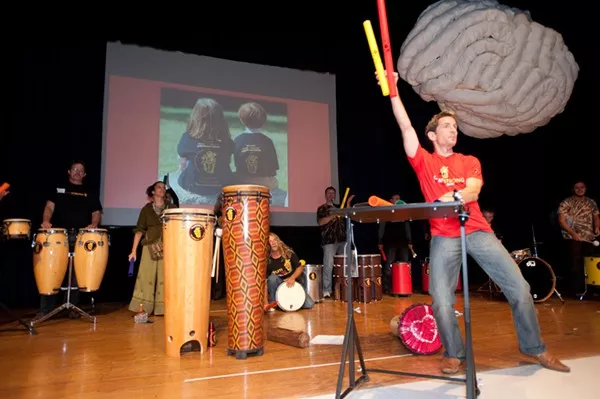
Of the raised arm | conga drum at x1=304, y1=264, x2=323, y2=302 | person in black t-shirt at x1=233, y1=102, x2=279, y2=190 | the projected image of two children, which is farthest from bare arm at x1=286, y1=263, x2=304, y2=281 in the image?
the raised arm

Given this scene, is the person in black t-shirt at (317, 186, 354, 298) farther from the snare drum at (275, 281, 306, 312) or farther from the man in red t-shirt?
the man in red t-shirt

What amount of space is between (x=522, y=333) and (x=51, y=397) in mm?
2696

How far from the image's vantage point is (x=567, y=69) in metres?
6.53

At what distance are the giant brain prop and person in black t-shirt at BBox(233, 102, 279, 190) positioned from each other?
250 centimetres

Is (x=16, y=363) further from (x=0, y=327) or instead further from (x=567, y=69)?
(x=567, y=69)

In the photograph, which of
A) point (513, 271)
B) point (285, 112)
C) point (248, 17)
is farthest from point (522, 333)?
point (248, 17)

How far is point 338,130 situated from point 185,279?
5.63m

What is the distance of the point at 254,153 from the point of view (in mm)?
6703

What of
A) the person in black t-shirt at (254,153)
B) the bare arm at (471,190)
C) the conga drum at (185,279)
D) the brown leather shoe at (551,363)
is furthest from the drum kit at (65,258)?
the brown leather shoe at (551,363)

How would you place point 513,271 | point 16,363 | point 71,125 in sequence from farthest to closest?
point 71,125 → point 16,363 → point 513,271

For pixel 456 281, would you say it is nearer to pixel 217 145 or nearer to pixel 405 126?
pixel 405 126

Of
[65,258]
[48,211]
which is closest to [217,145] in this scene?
Result: [48,211]

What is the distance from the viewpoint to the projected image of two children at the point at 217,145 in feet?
20.6

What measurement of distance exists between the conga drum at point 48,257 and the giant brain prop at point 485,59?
5329mm
